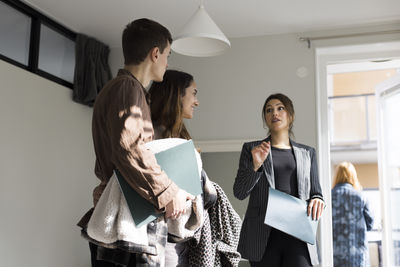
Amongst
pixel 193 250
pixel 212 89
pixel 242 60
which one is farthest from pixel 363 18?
pixel 193 250

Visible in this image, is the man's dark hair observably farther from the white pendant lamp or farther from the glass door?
the glass door

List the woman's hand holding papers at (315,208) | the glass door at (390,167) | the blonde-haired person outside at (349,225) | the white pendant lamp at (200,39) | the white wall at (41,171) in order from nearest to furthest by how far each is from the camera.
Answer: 1. the woman's hand holding papers at (315,208)
2. the white pendant lamp at (200,39)
3. the white wall at (41,171)
4. the glass door at (390,167)
5. the blonde-haired person outside at (349,225)

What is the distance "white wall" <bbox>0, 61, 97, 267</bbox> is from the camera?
124 inches

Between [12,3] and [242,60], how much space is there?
1.78 m

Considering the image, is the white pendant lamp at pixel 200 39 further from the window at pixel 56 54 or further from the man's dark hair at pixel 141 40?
the window at pixel 56 54

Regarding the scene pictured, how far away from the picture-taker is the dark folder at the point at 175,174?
1.36 metres

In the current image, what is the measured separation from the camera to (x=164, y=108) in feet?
5.48

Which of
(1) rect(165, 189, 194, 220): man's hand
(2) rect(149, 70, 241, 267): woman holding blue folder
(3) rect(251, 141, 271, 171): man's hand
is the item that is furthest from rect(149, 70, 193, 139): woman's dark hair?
(3) rect(251, 141, 271, 171): man's hand

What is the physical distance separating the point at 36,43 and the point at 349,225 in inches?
122

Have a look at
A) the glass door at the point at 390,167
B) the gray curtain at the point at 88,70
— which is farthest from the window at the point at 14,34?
the glass door at the point at 390,167

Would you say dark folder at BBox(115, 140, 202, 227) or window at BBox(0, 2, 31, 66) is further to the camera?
window at BBox(0, 2, 31, 66)

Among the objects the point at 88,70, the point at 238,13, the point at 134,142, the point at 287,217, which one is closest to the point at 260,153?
the point at 287,217

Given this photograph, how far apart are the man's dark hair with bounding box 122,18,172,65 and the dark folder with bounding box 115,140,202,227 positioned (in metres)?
0.33

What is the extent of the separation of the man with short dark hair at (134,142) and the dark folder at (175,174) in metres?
0.02
